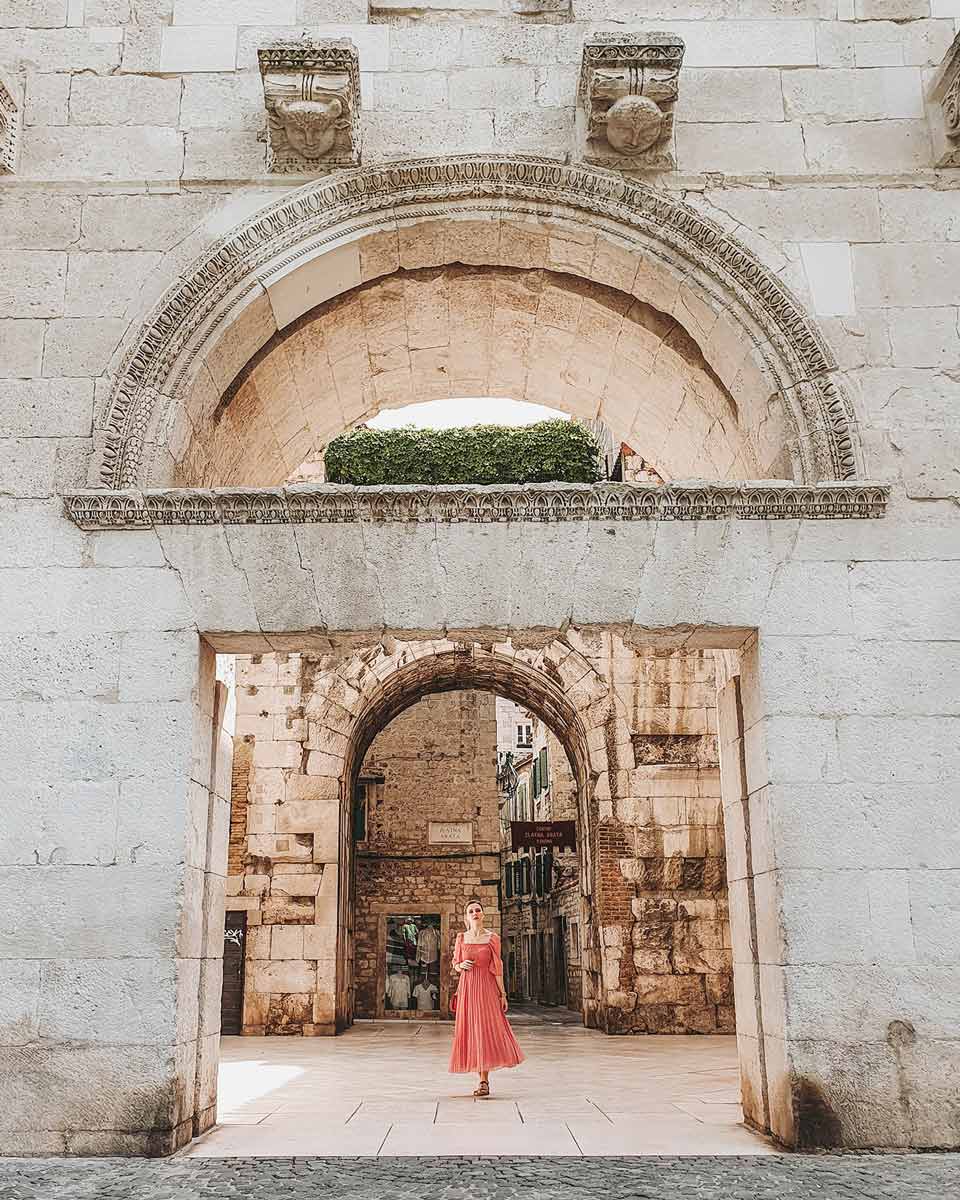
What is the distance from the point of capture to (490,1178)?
4.60 meters

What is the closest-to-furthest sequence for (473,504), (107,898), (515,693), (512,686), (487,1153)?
1. (487,1153)
2. (107,898)
3. (473,504)
4. (512,686)
5. (515,693)

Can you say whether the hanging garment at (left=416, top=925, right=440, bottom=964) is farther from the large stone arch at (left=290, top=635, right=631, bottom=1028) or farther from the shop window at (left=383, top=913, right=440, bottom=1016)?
the large stone arch at (left=290, top=635, right=631, bottom=1028)

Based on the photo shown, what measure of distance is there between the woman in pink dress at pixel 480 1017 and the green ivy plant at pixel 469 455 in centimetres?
307

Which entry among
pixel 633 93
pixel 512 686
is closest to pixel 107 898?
pixel 633 93

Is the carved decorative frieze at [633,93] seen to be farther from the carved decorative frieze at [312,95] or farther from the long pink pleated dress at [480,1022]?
the long pink pleated dress at [480,1022]

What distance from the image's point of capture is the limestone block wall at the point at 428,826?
766 inches

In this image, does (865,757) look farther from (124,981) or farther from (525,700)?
(525,700)

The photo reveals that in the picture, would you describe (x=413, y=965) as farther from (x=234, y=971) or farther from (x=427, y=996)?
(x=234, y=971)

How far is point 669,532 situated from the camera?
5797 millimetres

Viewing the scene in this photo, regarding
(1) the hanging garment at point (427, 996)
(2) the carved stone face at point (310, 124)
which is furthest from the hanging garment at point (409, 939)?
(2) the carved stone face at point (310, 124)

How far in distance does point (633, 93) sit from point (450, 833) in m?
15.8

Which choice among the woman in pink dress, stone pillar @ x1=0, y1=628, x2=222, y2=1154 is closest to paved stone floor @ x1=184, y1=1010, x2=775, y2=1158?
the woman in pink dress

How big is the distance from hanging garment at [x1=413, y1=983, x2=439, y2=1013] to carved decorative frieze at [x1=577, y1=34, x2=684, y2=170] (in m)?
17.9

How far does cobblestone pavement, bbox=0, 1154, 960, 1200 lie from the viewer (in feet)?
14.1
